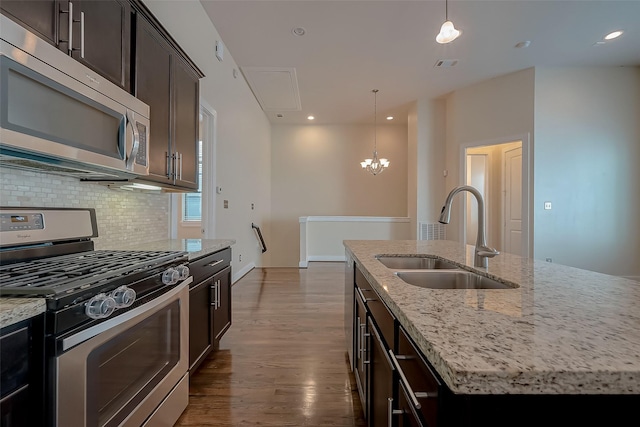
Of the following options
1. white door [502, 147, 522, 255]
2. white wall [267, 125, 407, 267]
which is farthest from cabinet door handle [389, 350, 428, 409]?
white wall [267, 125, 407, 267]

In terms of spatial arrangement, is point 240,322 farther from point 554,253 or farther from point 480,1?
point 554,253

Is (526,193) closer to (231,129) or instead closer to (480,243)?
(480,243)

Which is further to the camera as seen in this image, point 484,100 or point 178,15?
point 484,100

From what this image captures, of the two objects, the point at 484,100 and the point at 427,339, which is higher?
the point at 484,100

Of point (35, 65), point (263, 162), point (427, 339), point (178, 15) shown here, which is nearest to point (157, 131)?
point (35, 65)

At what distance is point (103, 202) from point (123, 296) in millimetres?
990

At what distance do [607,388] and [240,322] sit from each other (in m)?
2.79

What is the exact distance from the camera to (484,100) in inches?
192

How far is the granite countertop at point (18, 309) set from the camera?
0.70m

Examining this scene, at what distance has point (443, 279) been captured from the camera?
1.35 meters

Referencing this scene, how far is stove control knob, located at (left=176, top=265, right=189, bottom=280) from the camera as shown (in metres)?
1.47

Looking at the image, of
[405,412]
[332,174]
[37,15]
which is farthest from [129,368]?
[332,174]

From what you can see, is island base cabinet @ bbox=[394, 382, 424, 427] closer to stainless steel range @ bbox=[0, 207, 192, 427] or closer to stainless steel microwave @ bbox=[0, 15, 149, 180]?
stainless steel range @ bbox=[0, 207, 192, 427]

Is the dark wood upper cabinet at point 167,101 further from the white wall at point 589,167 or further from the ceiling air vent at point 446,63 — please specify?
the white wall at point 589,167
